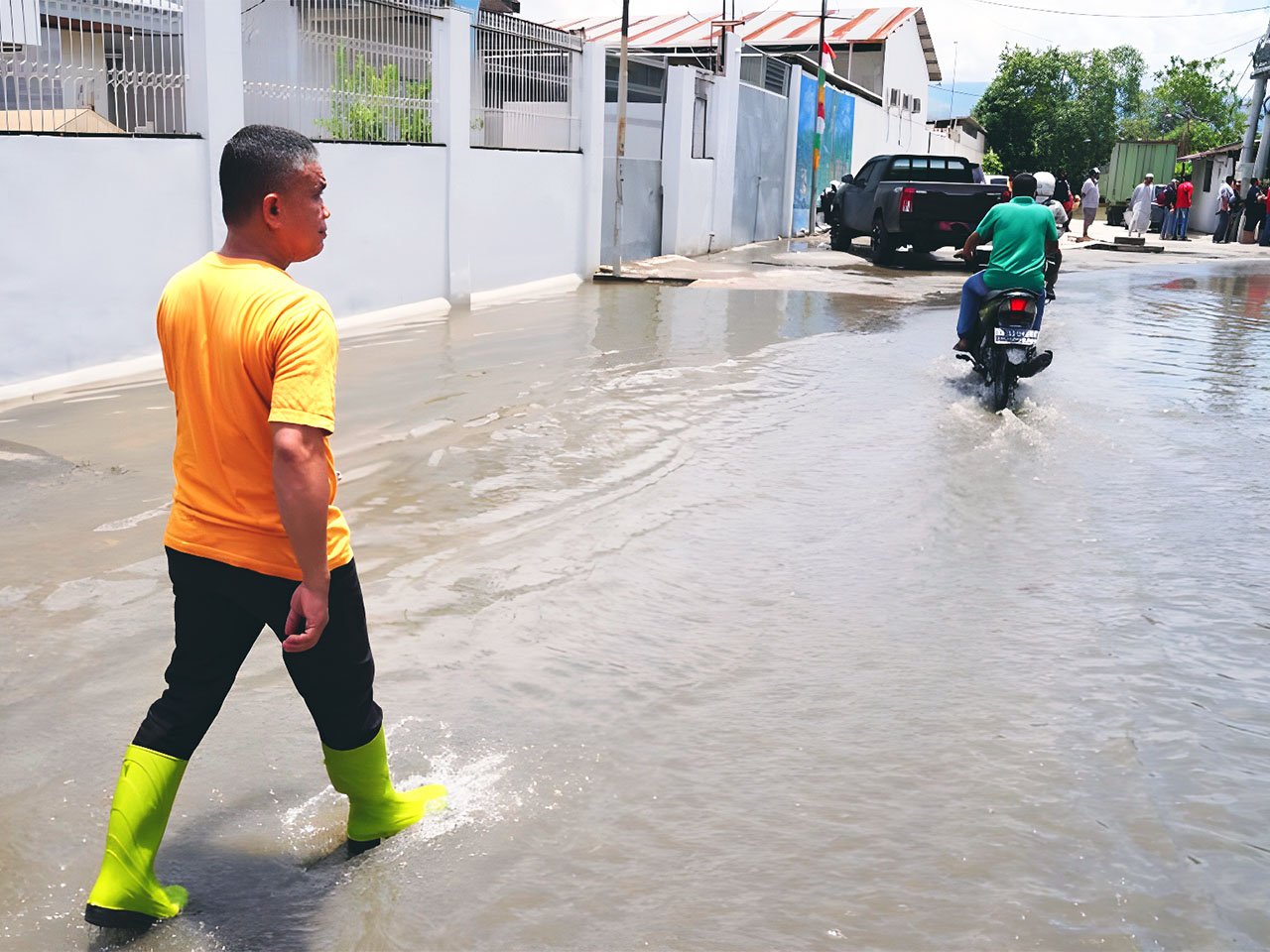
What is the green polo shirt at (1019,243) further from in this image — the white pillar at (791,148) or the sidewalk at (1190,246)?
the sidewalk at (1190,246)

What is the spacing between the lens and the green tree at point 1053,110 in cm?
6278

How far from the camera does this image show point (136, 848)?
2.85 meters

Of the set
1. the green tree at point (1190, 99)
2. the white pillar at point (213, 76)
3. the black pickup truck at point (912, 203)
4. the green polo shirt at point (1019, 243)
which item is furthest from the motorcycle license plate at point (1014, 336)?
the green tree at point (1190, 99)

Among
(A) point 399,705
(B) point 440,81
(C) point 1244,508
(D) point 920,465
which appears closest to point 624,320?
(B) point 440,81

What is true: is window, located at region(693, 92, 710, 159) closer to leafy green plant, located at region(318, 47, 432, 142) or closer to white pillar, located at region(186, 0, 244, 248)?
leafy green plant, located at region(318, 47, 432, 142)

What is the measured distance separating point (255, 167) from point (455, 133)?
11824 mm

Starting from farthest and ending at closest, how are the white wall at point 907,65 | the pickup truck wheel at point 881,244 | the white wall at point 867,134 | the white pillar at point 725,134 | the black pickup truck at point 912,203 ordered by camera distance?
the white wall at point 907,65, the white wall at point 867,134, the white pillar at point 725,134, the pickup truck wheel at point 881,244, the black pickup truck at point 912,203

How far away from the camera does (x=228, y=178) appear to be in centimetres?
286

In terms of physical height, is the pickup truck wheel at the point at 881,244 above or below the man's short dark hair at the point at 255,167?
below

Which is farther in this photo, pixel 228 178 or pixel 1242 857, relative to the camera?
pixel 1242 857

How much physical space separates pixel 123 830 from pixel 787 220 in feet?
89.8

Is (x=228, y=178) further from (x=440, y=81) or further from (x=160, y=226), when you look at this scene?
(x=440, y=81)

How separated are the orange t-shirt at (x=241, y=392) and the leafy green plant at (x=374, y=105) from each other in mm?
9876

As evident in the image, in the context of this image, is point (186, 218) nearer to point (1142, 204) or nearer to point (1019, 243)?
point (1019, 243)
